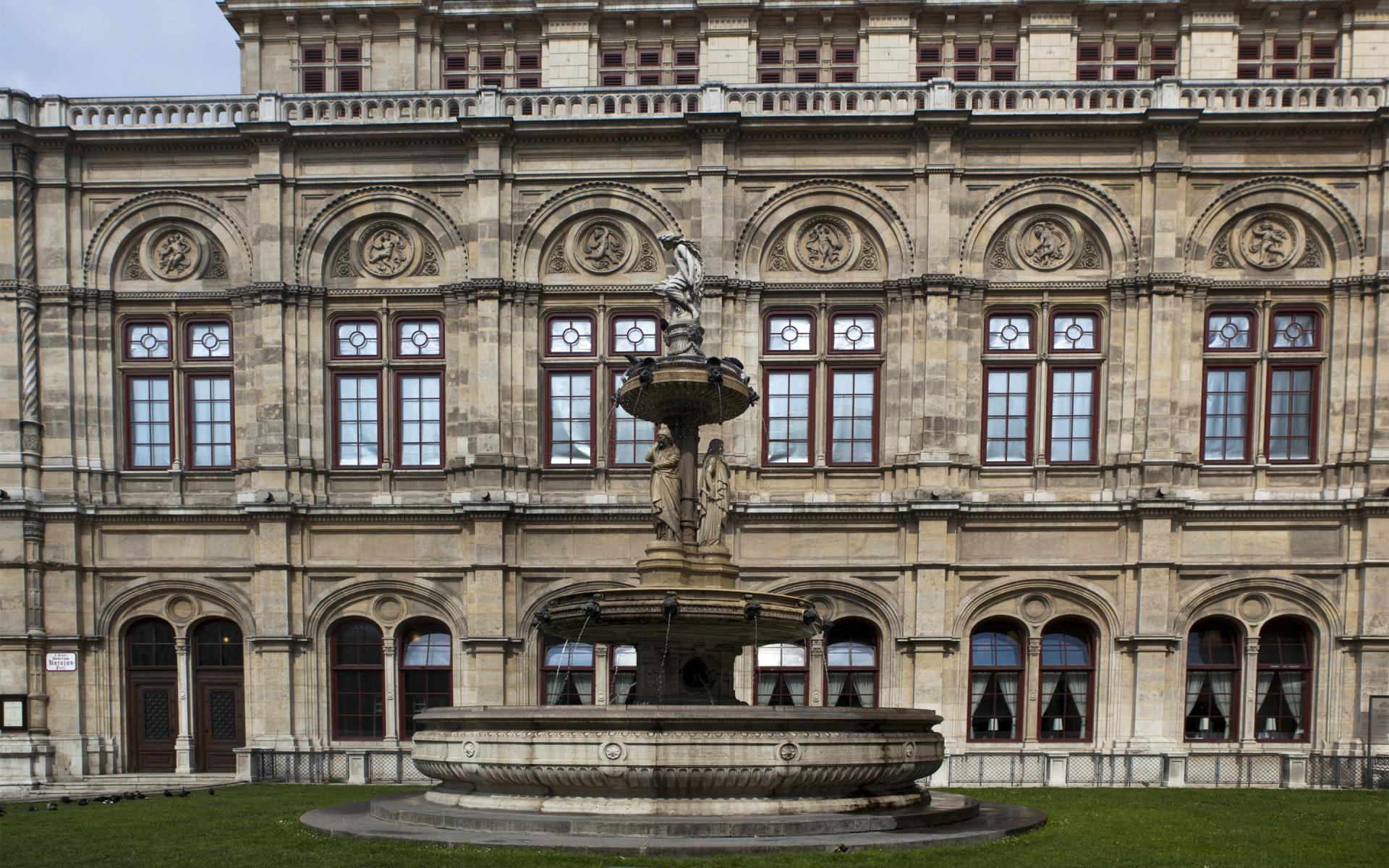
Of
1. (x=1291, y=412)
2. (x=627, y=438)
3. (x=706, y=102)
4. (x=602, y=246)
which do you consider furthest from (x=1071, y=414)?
(x=602, y=246)

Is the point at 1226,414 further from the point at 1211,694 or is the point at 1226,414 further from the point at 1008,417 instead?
the point at 1211,694

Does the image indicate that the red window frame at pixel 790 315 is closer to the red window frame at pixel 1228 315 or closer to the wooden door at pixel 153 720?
the red window frame at pixel 1228 315

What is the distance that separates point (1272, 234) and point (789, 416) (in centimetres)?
1179

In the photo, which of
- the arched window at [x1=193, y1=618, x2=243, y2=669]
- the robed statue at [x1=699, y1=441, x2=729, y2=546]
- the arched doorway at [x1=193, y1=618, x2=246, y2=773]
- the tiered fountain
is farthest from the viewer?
the arched window at [x1=193, y1=618, x2=243, y2=669]

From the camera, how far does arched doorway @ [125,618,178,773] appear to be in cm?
2550

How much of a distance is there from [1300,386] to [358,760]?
22527mm

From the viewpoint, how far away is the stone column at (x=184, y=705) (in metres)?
25.1

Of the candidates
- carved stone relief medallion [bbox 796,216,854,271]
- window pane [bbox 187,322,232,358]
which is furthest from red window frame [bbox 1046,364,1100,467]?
window pane [bbox 187,322,232,358]

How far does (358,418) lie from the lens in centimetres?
2605

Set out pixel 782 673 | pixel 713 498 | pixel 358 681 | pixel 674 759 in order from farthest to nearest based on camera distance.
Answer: pixel 358 681 → pixel 782 673 → pixel 713 498 → pixel 674 759

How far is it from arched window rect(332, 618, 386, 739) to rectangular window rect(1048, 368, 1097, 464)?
53.2 ft

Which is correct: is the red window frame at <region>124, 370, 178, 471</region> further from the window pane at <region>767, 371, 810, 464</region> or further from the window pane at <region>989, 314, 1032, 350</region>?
the window pane at <region>989, 314, 1032, 350</region>

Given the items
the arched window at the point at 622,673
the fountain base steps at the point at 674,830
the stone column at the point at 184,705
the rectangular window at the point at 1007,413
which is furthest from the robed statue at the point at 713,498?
Answer: the stone column at the point at 184,705

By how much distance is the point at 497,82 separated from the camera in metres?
28.6
